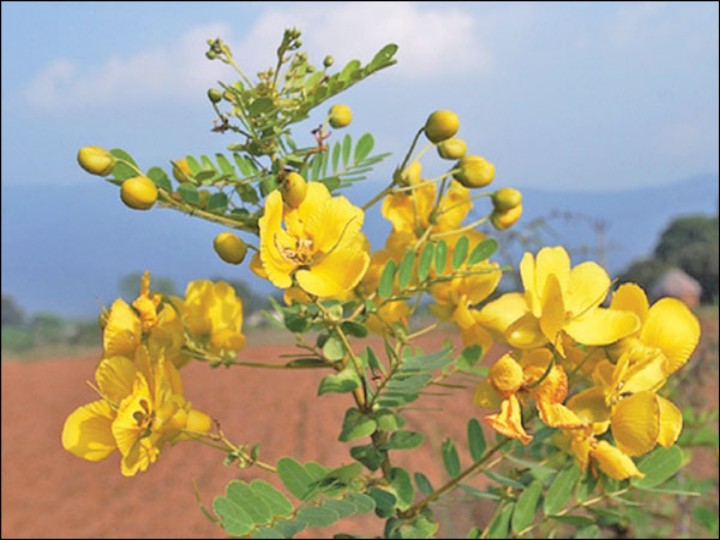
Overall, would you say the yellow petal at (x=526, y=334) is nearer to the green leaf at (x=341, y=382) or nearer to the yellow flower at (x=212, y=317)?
the green leaf at (x=341, y=382)

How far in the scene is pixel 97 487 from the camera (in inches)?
110

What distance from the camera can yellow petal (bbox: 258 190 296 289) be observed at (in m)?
0.59

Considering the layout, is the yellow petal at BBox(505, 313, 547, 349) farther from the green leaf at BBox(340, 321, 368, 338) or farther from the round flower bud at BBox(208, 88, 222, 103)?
the round flower bud at BBox(208, 88, 222, 103)

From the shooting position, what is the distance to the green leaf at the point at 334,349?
698 mm

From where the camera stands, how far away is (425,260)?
0.73 m

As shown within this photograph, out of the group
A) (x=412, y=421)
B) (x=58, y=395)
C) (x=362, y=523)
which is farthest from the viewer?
(x=58, y=395)

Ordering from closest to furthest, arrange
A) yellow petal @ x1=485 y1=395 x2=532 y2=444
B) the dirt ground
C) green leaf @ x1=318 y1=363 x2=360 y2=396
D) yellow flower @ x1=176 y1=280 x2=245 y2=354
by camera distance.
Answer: yellow petal @ x1=485 y1=395 x2=532 y2=444 → green leaf @ x1=318 y1=363 x2=360 y2=396 → yellow flower @ x1=176 y1=280 x2=245 y2=354 → the dirt ground

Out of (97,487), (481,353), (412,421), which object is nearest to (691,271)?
(412,421)

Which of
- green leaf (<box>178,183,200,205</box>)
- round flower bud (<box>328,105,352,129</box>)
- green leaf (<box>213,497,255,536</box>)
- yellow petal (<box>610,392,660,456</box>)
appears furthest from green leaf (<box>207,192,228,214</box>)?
yellow petal (<box>610,392,660,456</box>)

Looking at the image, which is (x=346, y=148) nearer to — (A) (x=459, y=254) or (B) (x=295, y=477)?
(A) (x=459, y=254)

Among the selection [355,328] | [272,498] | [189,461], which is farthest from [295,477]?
[189,461]

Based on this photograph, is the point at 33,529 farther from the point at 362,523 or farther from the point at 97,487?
the point at 362,523

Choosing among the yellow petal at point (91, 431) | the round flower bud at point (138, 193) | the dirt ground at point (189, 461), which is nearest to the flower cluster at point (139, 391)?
the yellow petal at point (91, 431)

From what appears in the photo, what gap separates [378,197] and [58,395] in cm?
375
